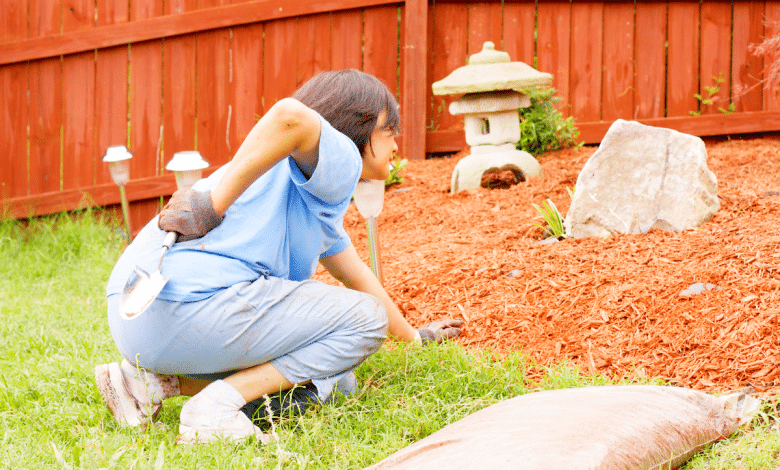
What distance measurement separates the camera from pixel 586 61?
218 inches

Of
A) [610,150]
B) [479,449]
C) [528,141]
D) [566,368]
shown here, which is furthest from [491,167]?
[479,449]

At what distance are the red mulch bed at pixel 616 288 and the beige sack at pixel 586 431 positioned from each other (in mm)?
327

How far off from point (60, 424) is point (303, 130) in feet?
3.93

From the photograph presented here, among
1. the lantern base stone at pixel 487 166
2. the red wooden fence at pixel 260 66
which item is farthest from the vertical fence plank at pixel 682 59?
the lantern base stone at pixel 487 166

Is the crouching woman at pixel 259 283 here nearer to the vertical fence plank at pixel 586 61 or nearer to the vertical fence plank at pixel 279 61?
the vertical fence plank at pixel 279 61

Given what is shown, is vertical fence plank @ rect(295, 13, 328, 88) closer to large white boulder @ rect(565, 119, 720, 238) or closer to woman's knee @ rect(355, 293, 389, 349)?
large white boulder @ rect(565, 119, 720, 238)

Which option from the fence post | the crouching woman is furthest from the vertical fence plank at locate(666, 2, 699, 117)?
the crouching woman

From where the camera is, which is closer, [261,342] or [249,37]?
[261,342]

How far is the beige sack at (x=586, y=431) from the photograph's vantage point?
61.3 inches

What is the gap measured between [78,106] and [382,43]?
92.2 inches

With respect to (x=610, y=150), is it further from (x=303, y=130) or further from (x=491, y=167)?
(x=303, y=130)

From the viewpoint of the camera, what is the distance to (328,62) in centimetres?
557

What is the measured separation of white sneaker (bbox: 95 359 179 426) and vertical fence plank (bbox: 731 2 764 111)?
491 centimetres

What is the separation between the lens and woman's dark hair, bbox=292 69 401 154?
211 cm
